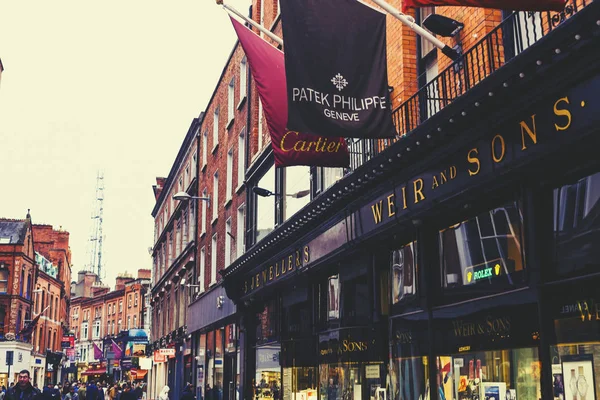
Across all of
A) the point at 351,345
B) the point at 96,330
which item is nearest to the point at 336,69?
the point at 351,345

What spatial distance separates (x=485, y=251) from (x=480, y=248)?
133 mm

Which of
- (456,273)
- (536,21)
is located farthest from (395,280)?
(536,21)

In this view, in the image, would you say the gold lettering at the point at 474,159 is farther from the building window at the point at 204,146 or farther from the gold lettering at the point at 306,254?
the building window at the point at 204,146

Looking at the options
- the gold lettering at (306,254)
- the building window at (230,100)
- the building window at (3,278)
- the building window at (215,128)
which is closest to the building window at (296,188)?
the gold lettering at (306,254)

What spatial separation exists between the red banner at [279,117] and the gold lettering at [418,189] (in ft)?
7.15

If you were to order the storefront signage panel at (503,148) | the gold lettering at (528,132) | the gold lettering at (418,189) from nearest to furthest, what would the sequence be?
the storefront signage panel at (503,148)
the gold lettering at (528,132)
the gold lettering at (418,189)

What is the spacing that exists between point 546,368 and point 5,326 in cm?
6012

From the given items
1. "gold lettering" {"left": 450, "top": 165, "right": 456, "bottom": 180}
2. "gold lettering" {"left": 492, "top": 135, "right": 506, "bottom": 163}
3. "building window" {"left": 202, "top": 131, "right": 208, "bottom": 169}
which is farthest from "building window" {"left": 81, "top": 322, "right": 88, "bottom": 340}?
"gold lettering" {"left": 492, "top": 135, "right": 506, "bottom": 163}

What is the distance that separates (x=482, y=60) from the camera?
371 inches

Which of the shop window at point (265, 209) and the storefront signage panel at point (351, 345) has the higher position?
the shop window at point (265, 209)

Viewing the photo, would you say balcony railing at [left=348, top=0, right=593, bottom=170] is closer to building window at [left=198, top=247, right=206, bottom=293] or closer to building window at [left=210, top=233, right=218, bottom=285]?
building window at [left=210, top=233, right=218, bottom=285]

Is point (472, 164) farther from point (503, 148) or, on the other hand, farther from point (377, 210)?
point (377, 210)

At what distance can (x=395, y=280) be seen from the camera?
11922 mm

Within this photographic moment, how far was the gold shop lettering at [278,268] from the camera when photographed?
15.8 m
